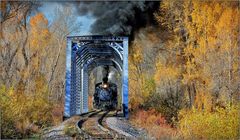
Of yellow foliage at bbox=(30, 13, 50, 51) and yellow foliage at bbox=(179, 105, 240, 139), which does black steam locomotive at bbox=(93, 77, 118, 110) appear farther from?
yellow foliage at bbox=(179, 105, 240, 139)

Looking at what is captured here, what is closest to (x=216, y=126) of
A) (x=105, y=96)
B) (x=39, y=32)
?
(x=39, y=32)

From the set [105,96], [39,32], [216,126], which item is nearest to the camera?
[216,126]

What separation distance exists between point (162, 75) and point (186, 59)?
1.71 metres

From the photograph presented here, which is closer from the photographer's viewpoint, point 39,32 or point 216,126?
point 216,126

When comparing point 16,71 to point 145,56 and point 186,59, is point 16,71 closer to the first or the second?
point 186,59

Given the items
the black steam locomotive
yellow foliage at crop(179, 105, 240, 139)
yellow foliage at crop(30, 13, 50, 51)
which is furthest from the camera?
the black steam locomotive

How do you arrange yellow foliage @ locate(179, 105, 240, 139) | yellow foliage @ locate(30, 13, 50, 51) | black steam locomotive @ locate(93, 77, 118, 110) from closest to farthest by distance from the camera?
yellow foliage @ locate(179, 105, 240, 139) < yellow foliage @ locate(30, 13, 50, 51) < black steam locomotive @ locate(93, 77, 118, 110)

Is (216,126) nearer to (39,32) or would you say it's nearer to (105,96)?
(39,32)

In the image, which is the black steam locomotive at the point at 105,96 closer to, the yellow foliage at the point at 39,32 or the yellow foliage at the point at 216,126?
the yellow foliage at the point at 39,32

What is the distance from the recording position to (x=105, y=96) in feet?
71.9

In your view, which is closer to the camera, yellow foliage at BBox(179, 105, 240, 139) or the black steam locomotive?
yellow foliage at BBox(179, 105, 240, 139)

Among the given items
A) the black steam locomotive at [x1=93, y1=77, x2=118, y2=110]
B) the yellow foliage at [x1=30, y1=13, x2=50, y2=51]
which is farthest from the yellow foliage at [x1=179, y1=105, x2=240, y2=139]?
A: the black steam locomotive at [x1=93, y1=77, x2=118, y2=110]

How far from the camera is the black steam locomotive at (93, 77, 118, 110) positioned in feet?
71.6

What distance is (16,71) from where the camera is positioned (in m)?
11.5
